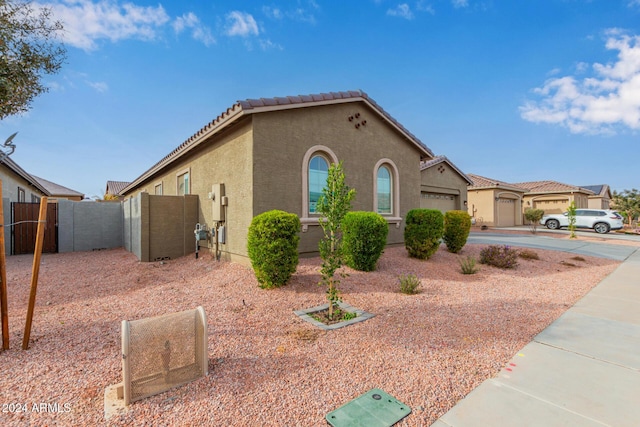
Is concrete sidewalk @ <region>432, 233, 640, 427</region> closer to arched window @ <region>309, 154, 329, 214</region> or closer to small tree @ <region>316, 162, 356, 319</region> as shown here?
small tree @ <region>316, 162, 356, 319</region>

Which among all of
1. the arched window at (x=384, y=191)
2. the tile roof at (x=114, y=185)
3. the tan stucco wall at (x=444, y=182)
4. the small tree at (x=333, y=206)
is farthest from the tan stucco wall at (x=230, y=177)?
the tile roof at (x=114, y=185)

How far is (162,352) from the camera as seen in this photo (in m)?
2.71

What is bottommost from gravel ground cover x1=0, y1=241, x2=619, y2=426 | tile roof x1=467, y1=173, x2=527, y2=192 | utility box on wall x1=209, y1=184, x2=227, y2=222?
gravel ground cover x1=0, y1=241, x2=619, y2=426

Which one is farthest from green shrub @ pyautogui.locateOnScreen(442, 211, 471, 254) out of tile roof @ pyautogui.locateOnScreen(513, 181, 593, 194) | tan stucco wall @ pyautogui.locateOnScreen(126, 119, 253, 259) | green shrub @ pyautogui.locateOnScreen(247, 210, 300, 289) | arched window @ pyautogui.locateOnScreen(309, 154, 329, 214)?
tile roof @ pyautogui.locateOnScreen(513, 181, 593, 194)

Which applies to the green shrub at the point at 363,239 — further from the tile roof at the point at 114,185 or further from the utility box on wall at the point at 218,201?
the tile roof at the point at 114,185

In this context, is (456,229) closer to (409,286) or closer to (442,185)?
(409,286)

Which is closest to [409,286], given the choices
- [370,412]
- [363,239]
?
[363,239]

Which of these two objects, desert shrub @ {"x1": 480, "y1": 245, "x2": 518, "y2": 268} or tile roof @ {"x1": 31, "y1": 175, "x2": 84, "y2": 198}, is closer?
desert shrub @ {"x1": 480, "y1": 245, "x2": 518, "y2": 268}

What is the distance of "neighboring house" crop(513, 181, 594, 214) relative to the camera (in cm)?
2695

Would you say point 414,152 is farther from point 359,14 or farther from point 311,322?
point 311,322

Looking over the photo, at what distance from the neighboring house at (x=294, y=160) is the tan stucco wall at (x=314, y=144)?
3 cm

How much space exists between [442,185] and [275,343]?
55.0 ft

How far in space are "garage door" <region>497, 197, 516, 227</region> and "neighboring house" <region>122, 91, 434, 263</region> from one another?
1728 cm

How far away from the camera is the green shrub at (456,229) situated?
9.91 m
